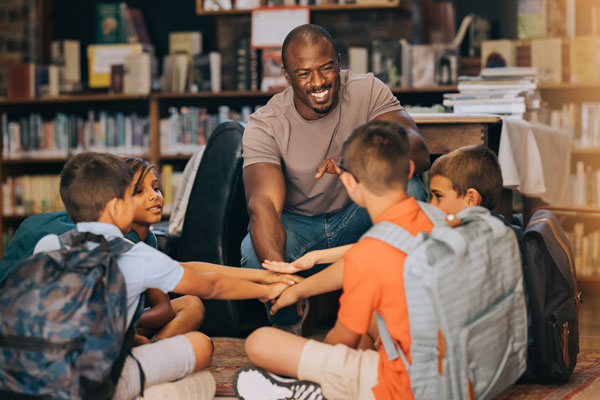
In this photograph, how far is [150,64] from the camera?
15.2 feet

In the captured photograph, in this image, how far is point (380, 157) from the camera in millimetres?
1690

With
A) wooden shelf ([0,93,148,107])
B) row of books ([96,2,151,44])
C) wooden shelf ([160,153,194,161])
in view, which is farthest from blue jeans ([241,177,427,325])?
row of books ([96,2,151,44])

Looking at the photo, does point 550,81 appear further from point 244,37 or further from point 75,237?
point 75,237

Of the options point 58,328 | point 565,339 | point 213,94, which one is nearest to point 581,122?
point 213,94

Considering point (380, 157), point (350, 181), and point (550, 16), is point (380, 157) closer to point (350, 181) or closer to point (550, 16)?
point (350, 181)

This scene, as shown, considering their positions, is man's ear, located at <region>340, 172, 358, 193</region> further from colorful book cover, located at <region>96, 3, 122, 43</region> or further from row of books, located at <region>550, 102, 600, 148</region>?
colorful book cover, located at <region>96, 3, 122, 43</region>

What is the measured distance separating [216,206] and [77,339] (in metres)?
1.23

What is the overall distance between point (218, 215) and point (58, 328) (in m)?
1.23

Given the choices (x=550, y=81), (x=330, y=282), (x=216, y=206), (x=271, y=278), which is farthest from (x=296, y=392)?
(x=550, y=81)

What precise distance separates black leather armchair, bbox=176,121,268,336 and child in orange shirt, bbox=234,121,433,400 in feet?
3.17

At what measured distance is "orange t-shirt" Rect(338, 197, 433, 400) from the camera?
5.27ft

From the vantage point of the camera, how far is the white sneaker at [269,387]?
5.87 ft

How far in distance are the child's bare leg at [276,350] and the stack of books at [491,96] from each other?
1612mm

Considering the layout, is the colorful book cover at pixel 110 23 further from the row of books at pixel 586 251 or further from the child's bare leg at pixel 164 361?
the child's bare leg at pixel 164 361
